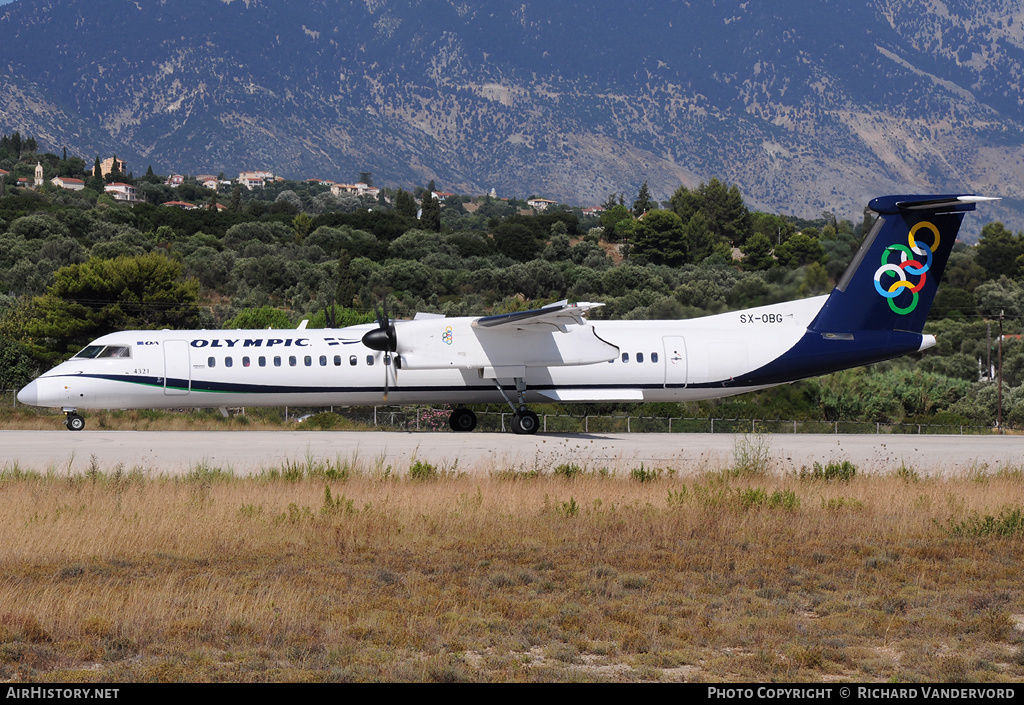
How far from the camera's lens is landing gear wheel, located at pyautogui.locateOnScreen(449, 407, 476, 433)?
29.9 m

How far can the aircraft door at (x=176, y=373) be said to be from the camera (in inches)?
1046

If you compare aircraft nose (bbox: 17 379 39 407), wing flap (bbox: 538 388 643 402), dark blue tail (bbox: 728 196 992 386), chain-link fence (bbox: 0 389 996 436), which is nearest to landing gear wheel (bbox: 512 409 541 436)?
wing flap (bbox: 538 388 643 402)

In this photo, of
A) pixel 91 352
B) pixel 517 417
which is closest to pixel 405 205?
pixel 517 417

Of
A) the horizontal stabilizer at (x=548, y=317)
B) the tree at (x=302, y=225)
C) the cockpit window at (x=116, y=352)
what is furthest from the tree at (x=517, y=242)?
the cockpit window at (x=116, y=352)

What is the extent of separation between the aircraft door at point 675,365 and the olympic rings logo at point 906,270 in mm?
5483

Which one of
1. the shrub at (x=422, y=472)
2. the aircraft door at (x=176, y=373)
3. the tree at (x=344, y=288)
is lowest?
the shrub at (x=422, y=472)

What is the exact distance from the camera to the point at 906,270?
1106 inches

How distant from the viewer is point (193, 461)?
20266 millimetres

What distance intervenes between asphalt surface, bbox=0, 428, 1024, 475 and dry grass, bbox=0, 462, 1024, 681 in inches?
95.7

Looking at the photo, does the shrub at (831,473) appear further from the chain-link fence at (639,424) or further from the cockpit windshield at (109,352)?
the cockpit windshield at (109,352)

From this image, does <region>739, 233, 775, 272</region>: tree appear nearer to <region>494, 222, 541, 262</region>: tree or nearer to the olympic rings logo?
<region>494, 222, 541, 262</region>: tree

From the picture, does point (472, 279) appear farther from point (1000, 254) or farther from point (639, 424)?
point (639, 424)

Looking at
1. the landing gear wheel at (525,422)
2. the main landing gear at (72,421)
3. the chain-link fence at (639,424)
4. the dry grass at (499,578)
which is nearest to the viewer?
the dry grass at (499,578)
